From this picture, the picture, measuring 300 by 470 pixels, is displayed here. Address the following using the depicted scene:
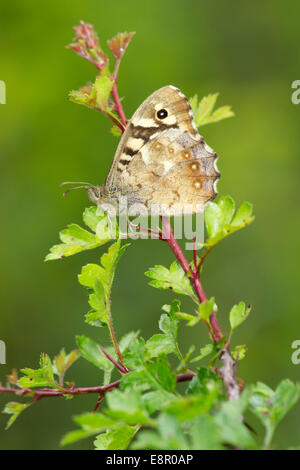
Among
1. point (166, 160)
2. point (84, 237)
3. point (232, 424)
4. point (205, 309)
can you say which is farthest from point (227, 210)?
point (166, 160)

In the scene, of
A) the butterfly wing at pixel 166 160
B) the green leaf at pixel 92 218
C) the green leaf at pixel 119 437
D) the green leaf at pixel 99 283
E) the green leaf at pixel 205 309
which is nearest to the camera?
the green leaf at pixel 205 309

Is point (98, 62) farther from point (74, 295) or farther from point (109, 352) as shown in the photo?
point (74, 295)

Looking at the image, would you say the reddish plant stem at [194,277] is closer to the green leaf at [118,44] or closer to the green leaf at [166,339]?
the green leaf at [166,339]

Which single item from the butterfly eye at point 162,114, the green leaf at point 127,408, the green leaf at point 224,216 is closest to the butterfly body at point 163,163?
the butterfly eye at point 162,114

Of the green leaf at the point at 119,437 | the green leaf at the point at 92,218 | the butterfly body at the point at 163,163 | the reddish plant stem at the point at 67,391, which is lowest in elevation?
the green leaf at the point at 119,437

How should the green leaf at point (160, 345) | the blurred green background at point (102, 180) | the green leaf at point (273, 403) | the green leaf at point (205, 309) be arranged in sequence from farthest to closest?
the blurred green background at point (102, 180)
the green leaf at point (160, 345)
the green leaf at point (205, 309)
the green leaf at point (273, 403)

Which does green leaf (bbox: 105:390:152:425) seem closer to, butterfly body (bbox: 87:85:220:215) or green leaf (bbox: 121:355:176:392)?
green leaf (bbox: 121:355:176:392)

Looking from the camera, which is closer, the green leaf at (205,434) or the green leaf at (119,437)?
the green leaf at (205,434)

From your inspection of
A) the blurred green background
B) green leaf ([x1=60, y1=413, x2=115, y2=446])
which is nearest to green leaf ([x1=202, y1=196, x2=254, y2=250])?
green leaf ([x1=60, y1=413, x2=115, y2=446])
